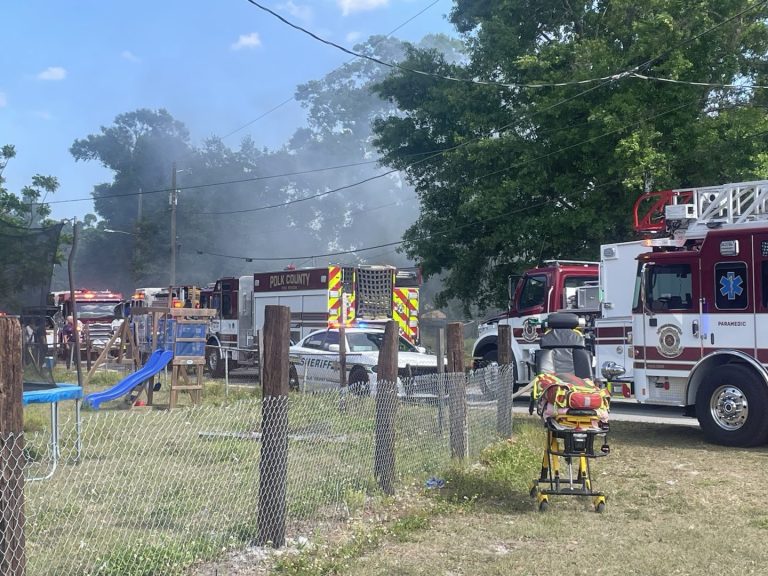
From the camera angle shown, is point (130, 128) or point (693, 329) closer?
point (693, 329)

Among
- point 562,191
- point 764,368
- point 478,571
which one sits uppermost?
point 562,191

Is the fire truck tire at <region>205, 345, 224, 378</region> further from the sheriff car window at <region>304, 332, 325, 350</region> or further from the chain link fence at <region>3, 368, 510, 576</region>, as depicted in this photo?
the chain link fence at <region>3, 368, 510, 576</region>

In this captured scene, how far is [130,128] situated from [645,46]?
209 ft

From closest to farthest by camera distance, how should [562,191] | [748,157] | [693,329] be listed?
[693,329] < [748,157] < [562,191]

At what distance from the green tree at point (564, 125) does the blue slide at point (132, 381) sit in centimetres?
992

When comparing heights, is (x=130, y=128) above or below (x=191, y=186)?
above

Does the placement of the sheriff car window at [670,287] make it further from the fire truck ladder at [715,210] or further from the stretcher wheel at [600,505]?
the stretcher wheel at [600,505]

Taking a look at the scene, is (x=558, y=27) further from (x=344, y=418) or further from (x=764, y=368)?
(x=344, y=418)

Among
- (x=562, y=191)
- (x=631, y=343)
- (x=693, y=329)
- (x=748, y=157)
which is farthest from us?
(x=562, y=191)

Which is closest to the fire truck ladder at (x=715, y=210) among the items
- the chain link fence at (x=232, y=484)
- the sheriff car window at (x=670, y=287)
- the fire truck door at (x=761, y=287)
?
the fire truck door at (x=761, y=287)

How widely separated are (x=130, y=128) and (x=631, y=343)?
70.6 metres

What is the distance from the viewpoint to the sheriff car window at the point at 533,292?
54.1 feet

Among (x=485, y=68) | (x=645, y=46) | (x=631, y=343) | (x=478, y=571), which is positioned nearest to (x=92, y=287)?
(x=485, y=68)

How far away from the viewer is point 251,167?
219 feet
